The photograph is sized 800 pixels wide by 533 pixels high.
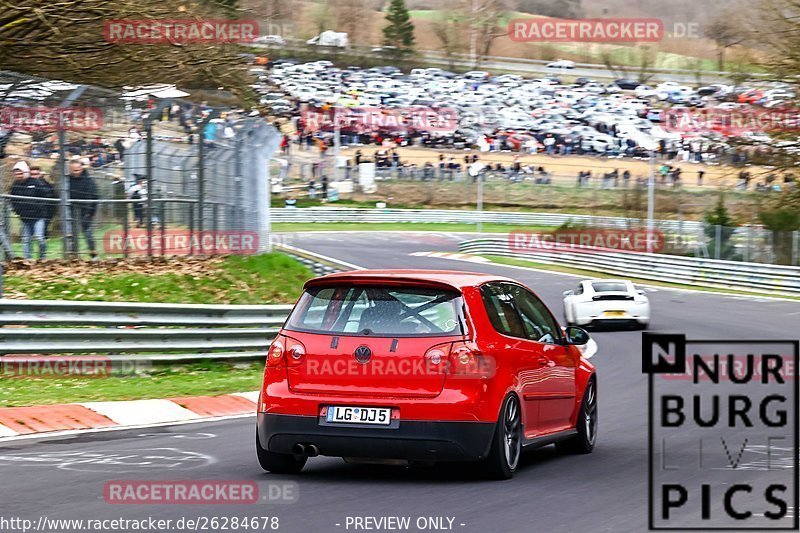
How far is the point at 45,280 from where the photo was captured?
638 inches

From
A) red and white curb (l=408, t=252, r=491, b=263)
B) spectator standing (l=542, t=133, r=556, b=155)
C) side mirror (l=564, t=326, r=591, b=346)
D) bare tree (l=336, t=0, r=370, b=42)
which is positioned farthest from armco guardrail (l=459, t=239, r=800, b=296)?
bare tree (l=336, t=0, r=370, b=42)

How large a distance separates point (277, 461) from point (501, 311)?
1.88 m

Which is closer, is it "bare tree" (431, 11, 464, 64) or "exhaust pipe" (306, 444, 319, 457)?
"exhaust pipe" (306, 444, 319, 457)

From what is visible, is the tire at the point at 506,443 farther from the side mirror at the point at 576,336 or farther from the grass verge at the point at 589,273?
the grass verge at the point at 589,273

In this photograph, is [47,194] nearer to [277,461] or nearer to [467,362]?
[277,461]

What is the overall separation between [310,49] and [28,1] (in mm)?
77602

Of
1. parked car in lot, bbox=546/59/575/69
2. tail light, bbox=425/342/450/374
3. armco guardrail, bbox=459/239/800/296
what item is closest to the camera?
tail light, bbox=425/342/450/374

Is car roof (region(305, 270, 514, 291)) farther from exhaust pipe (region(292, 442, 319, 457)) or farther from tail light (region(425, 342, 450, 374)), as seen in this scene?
exhaust pipe (region(292, 442, 319, 457))

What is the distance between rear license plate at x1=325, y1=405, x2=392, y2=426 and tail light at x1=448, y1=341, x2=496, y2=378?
0.51 m

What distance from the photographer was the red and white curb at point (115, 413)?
35.3 ft

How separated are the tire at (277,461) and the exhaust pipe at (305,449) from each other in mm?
220

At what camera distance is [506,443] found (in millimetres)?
8086

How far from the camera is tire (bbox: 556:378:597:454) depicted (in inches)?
384

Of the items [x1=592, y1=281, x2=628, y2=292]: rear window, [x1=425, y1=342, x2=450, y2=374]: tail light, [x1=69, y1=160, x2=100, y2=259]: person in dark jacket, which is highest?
[x1=69, y1=160, x2=100, y2=259]: person in dark jacket
